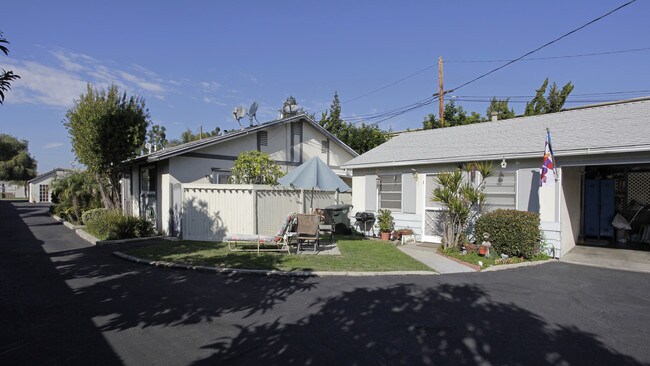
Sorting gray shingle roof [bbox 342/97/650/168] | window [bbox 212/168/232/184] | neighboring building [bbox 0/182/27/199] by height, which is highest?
gray shingle roof [bbox 342/97/650/168]

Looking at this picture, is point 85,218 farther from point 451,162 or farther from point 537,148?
point 537,148

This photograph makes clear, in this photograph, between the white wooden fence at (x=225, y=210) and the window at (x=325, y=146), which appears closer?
the white wooden fence at (x=225, y=210)

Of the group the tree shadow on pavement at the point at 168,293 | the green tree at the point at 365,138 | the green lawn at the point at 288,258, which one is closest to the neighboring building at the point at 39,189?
the green tree at the point at 365,138

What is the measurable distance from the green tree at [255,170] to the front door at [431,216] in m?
5.49

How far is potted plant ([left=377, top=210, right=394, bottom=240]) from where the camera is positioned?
43.0ft

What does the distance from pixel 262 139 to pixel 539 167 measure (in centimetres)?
1132

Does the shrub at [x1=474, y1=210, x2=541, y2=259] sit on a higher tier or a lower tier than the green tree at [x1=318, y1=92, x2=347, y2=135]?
lower

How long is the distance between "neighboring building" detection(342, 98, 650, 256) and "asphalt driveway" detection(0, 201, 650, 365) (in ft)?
8.86

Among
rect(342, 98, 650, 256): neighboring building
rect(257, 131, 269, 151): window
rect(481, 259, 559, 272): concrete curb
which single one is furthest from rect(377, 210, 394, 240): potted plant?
rect(257, 131, 269, 151): window

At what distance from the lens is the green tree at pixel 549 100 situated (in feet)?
67.3

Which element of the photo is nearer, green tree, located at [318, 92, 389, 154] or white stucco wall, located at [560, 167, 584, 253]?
white stucco wall, located at [560, 167, 584, 253]

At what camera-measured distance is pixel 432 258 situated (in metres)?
9.84

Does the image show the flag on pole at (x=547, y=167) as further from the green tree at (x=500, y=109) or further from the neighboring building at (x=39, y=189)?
the neighboring building at (x=39, y=189)

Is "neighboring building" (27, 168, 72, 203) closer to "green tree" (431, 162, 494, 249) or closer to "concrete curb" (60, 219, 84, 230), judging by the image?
"concrete curb" (60, 219, 84, 230)
